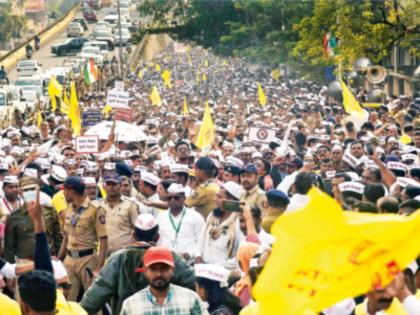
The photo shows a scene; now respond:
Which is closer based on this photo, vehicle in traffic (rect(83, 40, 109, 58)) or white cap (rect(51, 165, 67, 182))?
white cap (rect(51, 165, 67, 182))

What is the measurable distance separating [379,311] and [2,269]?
126 inches

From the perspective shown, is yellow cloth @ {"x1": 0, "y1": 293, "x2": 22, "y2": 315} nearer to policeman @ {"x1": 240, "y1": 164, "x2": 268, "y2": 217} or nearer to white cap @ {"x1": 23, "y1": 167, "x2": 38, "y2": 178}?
policeman @ {"x1": 240, "y1": 164, "x2": 268, "y2": 217}

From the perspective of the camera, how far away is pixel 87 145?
1967cm

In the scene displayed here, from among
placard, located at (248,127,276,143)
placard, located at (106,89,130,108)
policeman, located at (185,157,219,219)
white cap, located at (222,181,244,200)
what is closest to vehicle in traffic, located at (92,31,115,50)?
placard, located at (106,89,130,108)

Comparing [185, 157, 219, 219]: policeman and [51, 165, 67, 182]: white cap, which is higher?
[185, 157, 219, 219]: policeman

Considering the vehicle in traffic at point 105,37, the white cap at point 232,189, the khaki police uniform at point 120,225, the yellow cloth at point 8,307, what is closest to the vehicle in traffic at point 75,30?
the vehicle in traffic at point 105,37

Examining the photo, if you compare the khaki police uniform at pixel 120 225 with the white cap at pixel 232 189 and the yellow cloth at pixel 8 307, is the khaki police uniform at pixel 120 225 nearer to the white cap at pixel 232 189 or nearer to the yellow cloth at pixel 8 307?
the white cap at pixel 232 189

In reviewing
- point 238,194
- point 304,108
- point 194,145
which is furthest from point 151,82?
point 238,194

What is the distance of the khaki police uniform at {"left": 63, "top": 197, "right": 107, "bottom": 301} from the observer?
12438mm

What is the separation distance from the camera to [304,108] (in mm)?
34438

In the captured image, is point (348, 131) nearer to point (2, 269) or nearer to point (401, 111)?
point (401, 111)

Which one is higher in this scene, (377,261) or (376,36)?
(377,261)

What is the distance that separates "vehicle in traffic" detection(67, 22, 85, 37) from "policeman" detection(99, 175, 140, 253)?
244ft

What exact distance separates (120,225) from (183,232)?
0.79 m
